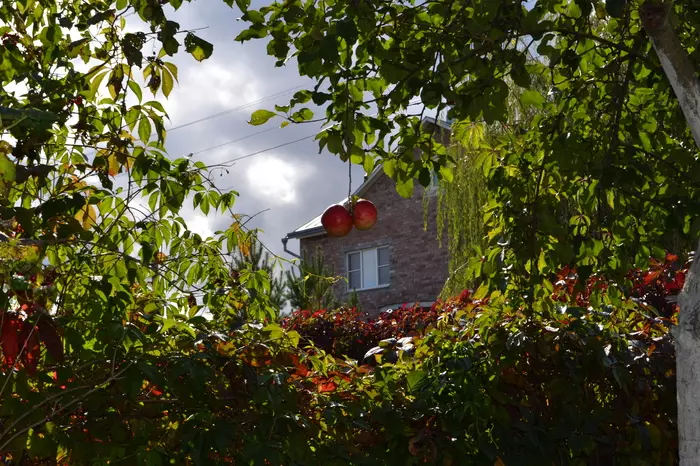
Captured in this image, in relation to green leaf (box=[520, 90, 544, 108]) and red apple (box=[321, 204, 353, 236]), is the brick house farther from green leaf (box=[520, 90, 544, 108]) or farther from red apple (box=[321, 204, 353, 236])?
green leaf (box=[520, 90, 544, 108])

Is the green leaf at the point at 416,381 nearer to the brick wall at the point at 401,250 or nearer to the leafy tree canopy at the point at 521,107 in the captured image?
the leafy tree canopy at the point at 521,107

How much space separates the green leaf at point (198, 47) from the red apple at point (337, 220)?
184 cm

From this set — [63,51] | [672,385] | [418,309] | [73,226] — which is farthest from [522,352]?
[418,309]

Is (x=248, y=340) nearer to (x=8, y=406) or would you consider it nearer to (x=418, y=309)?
(x=8, y=406)

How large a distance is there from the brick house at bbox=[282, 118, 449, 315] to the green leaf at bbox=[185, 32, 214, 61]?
16.4 metres

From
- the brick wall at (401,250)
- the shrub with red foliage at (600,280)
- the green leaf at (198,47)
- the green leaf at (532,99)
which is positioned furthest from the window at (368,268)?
the green leaf at (198,47)

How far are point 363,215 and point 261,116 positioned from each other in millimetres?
1919

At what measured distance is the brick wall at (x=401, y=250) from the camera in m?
20.7

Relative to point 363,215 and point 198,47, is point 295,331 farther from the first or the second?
point 363,215

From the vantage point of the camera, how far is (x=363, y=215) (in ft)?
18.6

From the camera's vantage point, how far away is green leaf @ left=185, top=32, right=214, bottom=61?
382cm

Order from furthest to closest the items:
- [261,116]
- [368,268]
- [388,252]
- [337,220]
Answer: [368,268] → [388,252] → [337,220] → [261,116]

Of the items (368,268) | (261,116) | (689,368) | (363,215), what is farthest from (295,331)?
(368,268)

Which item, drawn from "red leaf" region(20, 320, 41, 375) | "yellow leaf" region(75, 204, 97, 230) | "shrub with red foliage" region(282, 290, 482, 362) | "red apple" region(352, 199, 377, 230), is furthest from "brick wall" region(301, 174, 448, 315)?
"red leaf" region(20, 320, 41, 375)
